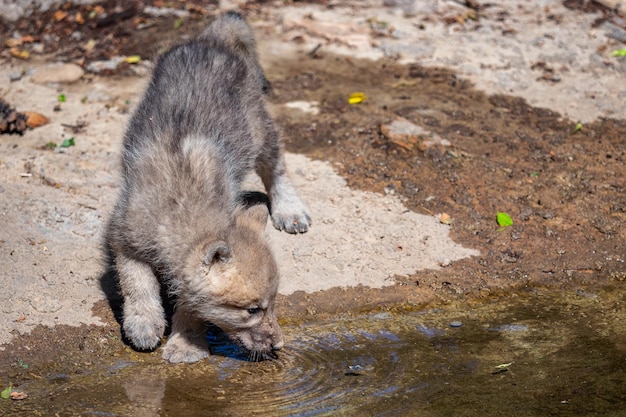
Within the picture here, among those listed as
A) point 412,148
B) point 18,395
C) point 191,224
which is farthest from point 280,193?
point 18,395

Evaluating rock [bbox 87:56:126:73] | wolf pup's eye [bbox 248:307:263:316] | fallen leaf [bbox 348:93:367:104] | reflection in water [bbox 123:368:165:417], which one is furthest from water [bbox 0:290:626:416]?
rock [bbox 87:56:126:73]

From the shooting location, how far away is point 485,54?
35.1 ft

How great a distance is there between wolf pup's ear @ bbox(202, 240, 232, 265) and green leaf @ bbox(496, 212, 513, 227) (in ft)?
9.96

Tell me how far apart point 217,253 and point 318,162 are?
132 inches

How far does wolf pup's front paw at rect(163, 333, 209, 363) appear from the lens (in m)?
5.77

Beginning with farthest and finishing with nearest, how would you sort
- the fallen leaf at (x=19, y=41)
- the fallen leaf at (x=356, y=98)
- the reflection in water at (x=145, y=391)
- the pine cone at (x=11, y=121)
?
1. the fallen leaf at (x=19, y=41)
2. the fallen leaf at (x=356, y=98)
3. the pine cone at (x=11, y=121)
4. the reflection in water at (x=145, y=391)

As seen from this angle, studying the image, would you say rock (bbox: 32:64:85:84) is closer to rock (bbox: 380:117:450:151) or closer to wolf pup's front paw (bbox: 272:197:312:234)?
rock (bbox: 380:117:450:151)

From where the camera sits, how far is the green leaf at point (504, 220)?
24.9ft

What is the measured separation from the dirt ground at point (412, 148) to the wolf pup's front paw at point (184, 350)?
34 centimetres

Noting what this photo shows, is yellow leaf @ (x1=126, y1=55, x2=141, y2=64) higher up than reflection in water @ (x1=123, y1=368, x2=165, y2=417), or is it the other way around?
reflection in water @ (x1=123, y1=368, x2=165, y2=417)

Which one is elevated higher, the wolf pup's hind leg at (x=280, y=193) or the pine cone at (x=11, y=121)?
the wolf pup's hind leg at (x=280, y=193)

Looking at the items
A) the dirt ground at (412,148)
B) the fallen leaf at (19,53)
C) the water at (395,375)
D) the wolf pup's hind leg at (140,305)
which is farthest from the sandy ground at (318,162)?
the water at (395,375)

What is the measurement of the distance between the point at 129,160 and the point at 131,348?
128 cm

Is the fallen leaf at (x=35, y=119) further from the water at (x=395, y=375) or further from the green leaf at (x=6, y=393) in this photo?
the green leaf at (x=6, y=393)
